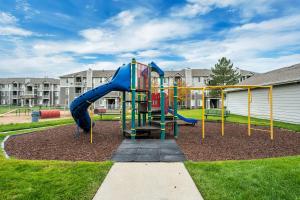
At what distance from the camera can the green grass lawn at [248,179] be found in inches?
139

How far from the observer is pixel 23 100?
75.5 metres

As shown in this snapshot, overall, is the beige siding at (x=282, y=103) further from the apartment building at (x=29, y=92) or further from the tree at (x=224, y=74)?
the apartment building at (x=29, y=92)

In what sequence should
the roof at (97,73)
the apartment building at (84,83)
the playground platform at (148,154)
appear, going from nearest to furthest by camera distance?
the playground platform at (148,154), the apartment building at (84,83), the roof at (97,73)

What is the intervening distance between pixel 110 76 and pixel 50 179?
4933cm

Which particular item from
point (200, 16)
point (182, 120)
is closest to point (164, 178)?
point (182, 120)

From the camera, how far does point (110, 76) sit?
52125 mm

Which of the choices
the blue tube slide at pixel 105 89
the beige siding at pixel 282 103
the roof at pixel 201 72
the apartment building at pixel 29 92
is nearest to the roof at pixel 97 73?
the roof at pixel 201 72

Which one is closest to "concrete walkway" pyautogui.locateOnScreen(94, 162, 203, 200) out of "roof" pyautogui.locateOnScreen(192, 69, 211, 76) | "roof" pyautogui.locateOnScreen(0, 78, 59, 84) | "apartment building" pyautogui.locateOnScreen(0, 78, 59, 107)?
"roof" pyautogui.locateOnScreen(192, 69, 211, 76)

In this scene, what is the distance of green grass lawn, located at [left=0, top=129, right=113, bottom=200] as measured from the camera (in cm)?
352

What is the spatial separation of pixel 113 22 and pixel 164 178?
15.2 meters

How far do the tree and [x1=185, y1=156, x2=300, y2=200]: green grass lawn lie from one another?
41826mm

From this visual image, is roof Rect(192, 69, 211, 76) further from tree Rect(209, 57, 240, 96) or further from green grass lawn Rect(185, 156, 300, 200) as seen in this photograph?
green grass lawn Rect(185, 156, 300, 200)

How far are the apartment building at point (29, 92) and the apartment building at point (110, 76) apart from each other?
21151mm

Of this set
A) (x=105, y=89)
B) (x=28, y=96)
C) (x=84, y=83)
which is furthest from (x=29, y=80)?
(x=105, y=89)
